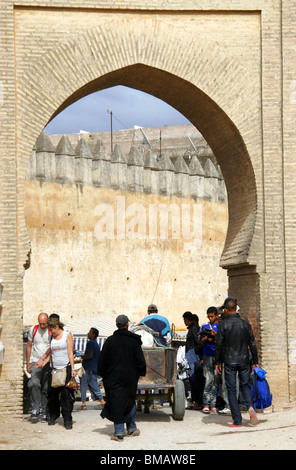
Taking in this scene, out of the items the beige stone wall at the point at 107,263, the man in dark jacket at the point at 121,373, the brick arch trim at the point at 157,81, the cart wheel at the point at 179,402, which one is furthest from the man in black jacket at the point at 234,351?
A: the beige stone wall at the point at 107,263

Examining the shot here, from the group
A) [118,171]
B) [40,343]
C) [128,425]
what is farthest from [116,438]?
[118,171]

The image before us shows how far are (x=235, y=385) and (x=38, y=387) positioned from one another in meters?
2.57

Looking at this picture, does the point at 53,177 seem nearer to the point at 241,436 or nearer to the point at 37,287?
the point at 37,287

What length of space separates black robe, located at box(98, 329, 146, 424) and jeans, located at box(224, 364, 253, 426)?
1.16 m

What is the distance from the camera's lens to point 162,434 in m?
8.33

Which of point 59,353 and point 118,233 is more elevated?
point 118,233

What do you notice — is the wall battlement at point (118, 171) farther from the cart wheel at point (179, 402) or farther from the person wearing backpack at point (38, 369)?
the cart wheel at point (179, 402)

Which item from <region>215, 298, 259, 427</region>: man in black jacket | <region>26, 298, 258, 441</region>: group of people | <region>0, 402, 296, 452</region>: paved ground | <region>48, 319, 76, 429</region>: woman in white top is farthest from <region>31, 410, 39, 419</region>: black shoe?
<region>215, 298, 259, 427</region>: man in black jacket

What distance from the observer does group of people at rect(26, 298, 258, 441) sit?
779 cm

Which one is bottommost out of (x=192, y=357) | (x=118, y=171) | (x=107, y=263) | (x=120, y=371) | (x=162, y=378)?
(x=162, y=378)

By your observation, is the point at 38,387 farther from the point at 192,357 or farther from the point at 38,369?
the point at 192,357

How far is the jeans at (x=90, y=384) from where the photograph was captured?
1135cm

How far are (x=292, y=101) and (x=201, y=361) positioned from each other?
3886 mm

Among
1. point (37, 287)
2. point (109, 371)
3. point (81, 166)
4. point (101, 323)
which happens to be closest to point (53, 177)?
point (81, 166)
